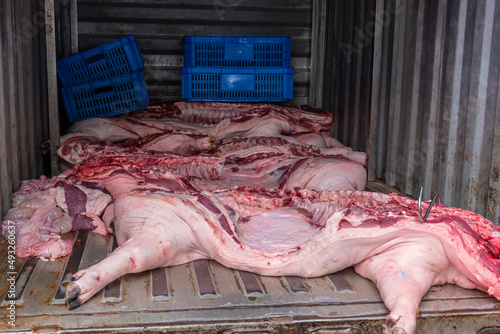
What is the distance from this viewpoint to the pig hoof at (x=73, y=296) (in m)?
2.29

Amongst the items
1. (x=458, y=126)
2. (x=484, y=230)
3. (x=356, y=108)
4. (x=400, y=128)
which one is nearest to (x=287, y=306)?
(x=484, y=230)

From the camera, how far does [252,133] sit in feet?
17.4

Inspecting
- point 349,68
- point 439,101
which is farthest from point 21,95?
point 349,68

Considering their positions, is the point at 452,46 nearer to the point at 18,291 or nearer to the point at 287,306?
the point at 287,306

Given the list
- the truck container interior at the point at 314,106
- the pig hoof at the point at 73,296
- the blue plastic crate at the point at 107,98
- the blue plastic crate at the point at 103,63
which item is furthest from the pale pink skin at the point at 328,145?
the pig hoof at the point at 73,296

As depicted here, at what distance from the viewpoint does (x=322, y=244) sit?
8.57 ft

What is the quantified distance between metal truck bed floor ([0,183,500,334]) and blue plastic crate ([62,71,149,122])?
2969 millimetres

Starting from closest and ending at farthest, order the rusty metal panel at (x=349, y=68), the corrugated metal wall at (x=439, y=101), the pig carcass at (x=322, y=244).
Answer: the pig carcass at (x=322, y=244) → the corrugated metal wall at (x=439, y=101) → the rusty metal panel at (x=349, y=68)

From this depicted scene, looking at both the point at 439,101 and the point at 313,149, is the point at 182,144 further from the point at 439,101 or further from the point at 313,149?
the point at 439,101

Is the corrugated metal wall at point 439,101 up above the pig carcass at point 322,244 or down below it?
above

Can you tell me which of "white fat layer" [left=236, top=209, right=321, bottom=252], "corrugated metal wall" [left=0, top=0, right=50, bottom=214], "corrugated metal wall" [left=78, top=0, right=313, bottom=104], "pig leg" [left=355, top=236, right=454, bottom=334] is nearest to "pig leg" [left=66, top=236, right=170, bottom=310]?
"white fat layer" [left=236, top=209, right=321, bottom=252]

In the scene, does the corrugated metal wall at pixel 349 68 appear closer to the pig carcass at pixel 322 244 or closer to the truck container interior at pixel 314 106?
the truck container interior at pixel 314 106

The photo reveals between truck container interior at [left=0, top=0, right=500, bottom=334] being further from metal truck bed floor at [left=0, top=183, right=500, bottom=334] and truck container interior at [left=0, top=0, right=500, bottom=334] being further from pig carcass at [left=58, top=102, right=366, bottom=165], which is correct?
pig carcass at [left=58, top=102, right=366, bottom=165]

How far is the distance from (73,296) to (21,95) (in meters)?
2.41
